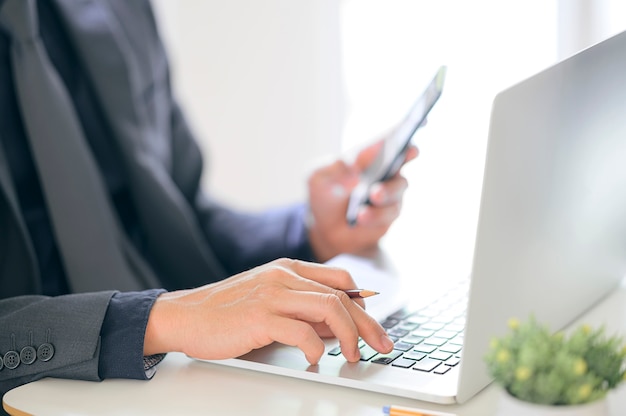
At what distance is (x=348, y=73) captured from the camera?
7.55 ft

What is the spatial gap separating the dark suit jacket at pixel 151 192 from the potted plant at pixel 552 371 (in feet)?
1.81

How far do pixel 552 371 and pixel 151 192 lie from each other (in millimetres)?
851

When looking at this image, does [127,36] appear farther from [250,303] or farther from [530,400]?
[530,400]

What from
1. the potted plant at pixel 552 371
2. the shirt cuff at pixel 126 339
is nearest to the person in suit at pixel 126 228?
the shirt cuff at pixel 126 339

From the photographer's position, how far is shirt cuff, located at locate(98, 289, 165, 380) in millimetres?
781

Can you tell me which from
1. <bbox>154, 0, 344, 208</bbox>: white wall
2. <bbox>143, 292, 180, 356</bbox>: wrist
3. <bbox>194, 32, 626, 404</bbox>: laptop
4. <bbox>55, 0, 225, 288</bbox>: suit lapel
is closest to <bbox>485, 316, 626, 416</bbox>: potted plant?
<bbox>194, 32, 626, 404</bbox>: laptop

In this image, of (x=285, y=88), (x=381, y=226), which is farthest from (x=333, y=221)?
(x=285, y=88)

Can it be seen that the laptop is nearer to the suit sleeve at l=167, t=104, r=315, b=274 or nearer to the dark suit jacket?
the dark suit jacket

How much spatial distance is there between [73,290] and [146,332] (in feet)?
1.33

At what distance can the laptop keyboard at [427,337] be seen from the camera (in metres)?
0.76

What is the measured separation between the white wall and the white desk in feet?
5.37

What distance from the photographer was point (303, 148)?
8.09 feet

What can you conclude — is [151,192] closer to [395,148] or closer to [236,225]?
[236,225]

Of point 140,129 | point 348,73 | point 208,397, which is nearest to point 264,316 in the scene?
point 208,397
